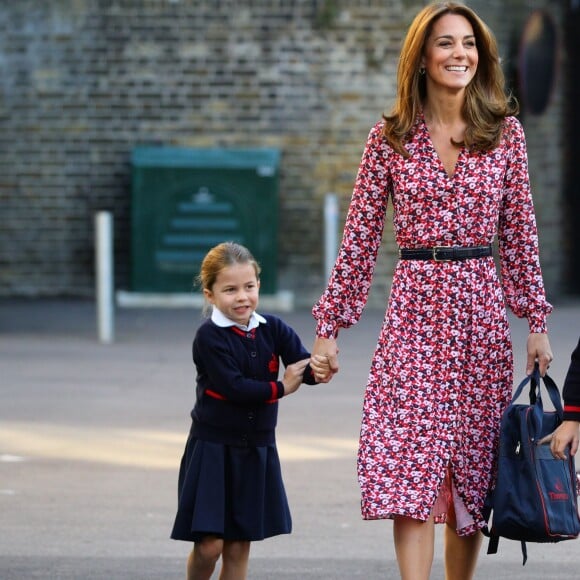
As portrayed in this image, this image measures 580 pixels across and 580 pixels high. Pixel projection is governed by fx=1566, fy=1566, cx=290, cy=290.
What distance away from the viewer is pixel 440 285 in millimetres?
4520

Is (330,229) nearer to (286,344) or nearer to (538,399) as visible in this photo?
(286,344)

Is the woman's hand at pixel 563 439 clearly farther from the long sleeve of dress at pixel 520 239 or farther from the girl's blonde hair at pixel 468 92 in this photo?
the girl's blonde hair at pixel 468 92

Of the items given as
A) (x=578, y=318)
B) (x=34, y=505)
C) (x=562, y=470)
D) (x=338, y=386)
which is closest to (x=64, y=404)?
(x=338, y=386)

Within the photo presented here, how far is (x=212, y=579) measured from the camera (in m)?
5.48

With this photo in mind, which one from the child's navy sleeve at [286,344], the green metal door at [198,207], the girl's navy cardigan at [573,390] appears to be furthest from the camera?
the green metal door at [198,207]

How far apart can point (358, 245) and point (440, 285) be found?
0.29m

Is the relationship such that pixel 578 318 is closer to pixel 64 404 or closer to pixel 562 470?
pixel 64 404

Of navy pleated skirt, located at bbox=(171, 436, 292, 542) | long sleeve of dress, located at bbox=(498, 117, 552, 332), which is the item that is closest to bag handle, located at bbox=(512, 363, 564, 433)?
long sleeve of dress, located at bbox=(498, 117, 552, 332)

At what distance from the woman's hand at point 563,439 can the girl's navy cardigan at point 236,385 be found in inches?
29.4

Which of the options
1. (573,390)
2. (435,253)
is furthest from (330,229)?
(573,390)

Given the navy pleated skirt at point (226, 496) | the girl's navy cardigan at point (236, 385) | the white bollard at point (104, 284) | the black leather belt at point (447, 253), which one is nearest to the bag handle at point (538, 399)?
the black leather belt at point (447, 253)

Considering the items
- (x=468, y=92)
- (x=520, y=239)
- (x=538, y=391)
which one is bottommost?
(x=538, y=391)

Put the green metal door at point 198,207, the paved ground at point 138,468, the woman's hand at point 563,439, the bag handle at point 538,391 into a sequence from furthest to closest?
1. the green metal door at point 198,207
2. the paved ground at point 138,468
3. the bag handle at point 538,391
4. the woman's hand at point 563,439

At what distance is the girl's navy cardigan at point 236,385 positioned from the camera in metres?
4.64
